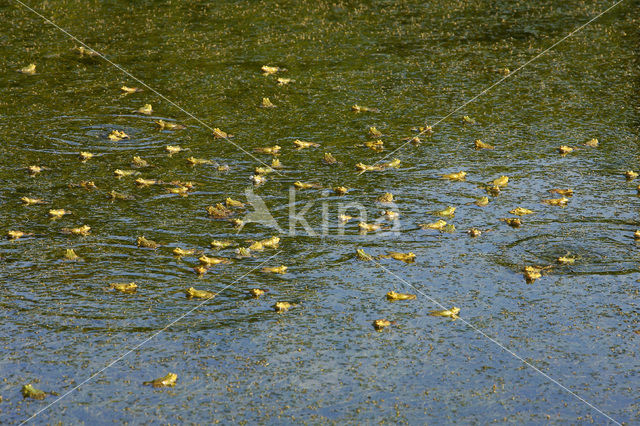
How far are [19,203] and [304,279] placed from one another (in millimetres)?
3439

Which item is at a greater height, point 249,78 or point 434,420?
point 249,78

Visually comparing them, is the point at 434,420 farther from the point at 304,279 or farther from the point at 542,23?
the point at 542,23

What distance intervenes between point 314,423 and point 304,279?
2.00 m

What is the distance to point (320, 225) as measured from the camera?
8.20 meters

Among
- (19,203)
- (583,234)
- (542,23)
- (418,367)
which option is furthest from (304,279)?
(542,23)

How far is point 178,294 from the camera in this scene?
22.5ft

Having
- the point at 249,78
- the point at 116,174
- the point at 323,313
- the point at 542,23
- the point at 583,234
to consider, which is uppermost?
the point at 542,23

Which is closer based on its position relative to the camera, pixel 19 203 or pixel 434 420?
pixel 434 420

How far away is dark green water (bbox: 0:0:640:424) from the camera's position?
5734mm

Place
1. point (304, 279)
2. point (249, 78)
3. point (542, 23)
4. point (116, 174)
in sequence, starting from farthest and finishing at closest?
1. point (542, 23)
2. point (249, 78)
3. point (116, 174)
4. point (304, 279)

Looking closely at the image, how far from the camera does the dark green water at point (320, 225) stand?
5.73m

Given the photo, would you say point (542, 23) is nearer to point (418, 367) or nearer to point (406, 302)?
point (406, 302)

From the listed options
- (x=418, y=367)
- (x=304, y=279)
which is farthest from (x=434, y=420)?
(x=304, y=279)

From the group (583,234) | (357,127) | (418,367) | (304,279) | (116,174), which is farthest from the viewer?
(357,127)
